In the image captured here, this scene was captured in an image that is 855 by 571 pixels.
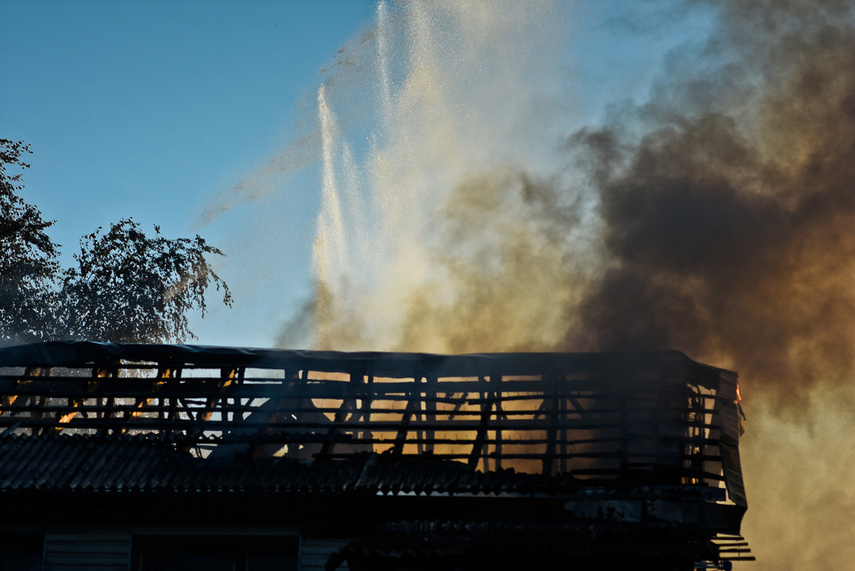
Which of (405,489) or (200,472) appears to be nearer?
(405,489)

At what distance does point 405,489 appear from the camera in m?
11.6

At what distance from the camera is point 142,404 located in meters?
14.8

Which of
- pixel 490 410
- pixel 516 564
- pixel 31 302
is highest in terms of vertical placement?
pixel 31 302

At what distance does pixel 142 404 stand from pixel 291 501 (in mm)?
4376

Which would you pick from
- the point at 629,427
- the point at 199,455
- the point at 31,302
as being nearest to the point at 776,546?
the point at 629,427

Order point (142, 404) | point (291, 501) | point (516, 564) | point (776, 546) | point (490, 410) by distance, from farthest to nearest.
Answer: point (776, 546), point (142, 404), point (490, 410), point (291, 501), point (516, 564)

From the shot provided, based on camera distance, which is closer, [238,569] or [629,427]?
[238,569]

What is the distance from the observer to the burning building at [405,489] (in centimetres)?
1023

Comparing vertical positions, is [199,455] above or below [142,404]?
below

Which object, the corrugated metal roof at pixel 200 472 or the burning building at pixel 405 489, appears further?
the corrugated metal roof at pixel 200 472

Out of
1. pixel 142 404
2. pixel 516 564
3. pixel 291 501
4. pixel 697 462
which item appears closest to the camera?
pixel 516 564

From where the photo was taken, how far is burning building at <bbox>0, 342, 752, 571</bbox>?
10227 millimetres

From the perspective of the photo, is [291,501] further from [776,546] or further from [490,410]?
[776,546]

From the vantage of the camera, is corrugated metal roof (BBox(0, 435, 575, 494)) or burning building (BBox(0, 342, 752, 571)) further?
corrugated metal roof (BBox(0, 435, 575, 494))
